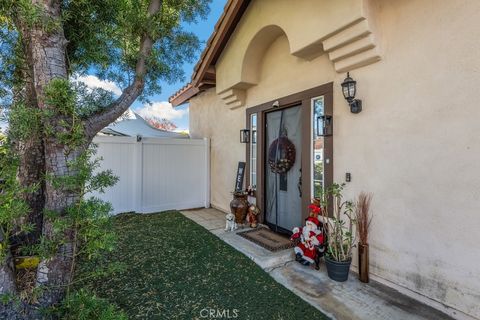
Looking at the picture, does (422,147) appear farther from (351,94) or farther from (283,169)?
(283,169)

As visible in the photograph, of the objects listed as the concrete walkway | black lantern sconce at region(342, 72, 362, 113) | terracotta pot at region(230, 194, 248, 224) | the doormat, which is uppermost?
black lantern sconce at region(342, 72, 362, 113)

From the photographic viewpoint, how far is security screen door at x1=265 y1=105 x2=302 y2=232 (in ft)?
17.3

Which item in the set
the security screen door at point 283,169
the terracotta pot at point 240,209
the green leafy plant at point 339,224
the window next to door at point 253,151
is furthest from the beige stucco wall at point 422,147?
the terracotta pot at point 240,209

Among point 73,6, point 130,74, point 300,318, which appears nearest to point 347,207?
point 300,318

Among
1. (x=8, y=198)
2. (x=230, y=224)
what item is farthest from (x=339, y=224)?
(x=8, y=198)

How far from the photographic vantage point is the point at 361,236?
374 cm

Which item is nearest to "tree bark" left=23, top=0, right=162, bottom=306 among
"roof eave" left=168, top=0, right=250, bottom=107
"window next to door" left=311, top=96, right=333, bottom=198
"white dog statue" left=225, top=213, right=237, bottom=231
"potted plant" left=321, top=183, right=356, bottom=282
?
"potted plant" left=321, top=183, right=356, bottom=282

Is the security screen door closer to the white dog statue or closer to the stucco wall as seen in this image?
the white dog statue

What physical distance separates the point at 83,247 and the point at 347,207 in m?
3.60

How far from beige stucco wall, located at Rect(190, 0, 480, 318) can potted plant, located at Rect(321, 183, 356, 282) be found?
274mm

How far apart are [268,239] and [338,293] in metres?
1.97

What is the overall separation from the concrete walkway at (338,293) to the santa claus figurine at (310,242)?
0.49ft

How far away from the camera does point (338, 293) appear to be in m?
3.39

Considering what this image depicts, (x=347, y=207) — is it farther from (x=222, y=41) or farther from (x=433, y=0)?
(x=222, y=41)
